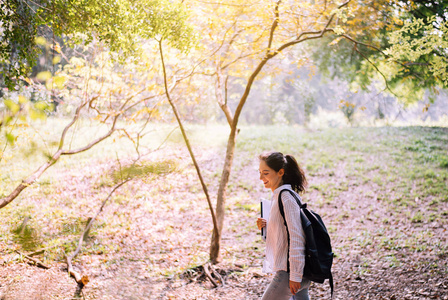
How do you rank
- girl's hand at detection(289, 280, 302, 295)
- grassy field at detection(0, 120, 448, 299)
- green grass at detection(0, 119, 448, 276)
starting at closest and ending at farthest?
girl's hand at detection(289, 280, 302, 295), grassy field at detection(0, 120, 448, 299), green grass at detection(0, 119, 448, 276)

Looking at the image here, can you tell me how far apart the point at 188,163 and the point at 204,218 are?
347 cm

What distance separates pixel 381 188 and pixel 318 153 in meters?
3.46

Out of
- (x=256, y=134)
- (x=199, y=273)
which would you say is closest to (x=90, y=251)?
(x=199, y=273)

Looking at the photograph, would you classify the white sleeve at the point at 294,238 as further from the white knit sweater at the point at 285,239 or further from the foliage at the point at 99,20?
the foliage at the point at 99,20

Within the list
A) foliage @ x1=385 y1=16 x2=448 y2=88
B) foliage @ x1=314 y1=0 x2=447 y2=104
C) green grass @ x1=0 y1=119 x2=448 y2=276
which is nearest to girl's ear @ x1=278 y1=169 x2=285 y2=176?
foliage @ x1=385 y1=16 x2=448 y2=88

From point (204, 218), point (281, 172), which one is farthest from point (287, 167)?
point (204, 218)

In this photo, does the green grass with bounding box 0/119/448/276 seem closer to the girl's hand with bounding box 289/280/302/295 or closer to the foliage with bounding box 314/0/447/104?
the foliage with bounding box 314/0/447/104

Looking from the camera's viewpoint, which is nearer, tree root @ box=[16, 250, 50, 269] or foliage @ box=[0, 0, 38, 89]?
foliage @ box=[0, 0, 38, 89]

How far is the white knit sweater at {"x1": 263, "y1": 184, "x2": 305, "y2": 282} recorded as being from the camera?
6.72ft

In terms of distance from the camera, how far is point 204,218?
25.9 ft

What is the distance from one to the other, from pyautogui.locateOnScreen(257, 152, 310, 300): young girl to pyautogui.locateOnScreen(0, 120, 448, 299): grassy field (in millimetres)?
2120

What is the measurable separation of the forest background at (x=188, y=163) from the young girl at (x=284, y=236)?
5.22 ft

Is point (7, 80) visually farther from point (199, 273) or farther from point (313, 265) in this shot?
point (199, 273)

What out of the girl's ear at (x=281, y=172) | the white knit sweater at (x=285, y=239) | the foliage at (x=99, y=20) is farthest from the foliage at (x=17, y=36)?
the white knit sweater at (x=285, y=239)
